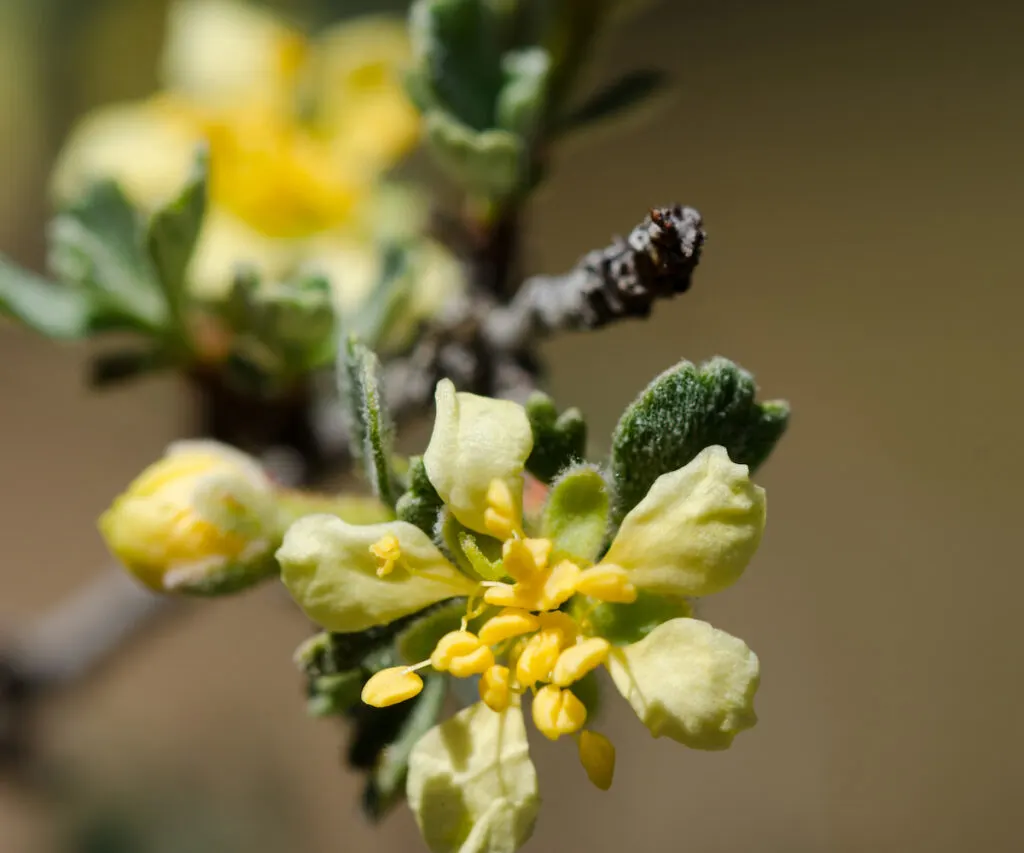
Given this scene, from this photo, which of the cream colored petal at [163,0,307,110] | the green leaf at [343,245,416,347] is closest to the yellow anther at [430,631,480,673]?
the green leaf at [343,245,416,347]

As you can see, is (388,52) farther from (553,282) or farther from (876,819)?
(876,819)

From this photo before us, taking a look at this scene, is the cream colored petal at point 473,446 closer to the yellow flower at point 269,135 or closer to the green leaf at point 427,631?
the green leaf at point 427,631

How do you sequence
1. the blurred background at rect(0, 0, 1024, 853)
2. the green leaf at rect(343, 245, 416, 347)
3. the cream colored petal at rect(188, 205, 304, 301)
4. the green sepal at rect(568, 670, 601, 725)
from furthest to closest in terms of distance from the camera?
1. the blurred background at rect(0, 0, 1024, 853)
2. the cream colored petal at rect(188, 205, 304, 301)
3. the green leaf at rect(343, 245, 416, 347)
4. the green sepal at rect(568, 670, 601, 725)

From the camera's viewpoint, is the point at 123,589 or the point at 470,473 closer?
the point at 470,473

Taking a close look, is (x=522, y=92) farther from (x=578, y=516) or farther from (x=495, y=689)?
(x=495, y=689)

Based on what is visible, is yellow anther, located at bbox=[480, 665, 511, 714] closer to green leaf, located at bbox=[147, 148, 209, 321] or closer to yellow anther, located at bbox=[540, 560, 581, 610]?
yellow anther, located at bbox=[540, 560, 581, 610]

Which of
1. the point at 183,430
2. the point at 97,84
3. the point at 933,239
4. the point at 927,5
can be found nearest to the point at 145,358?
the point at 183,430

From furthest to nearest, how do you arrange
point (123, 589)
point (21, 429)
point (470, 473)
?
point (21, 429)
point (123, 589)
point (470, 473)
